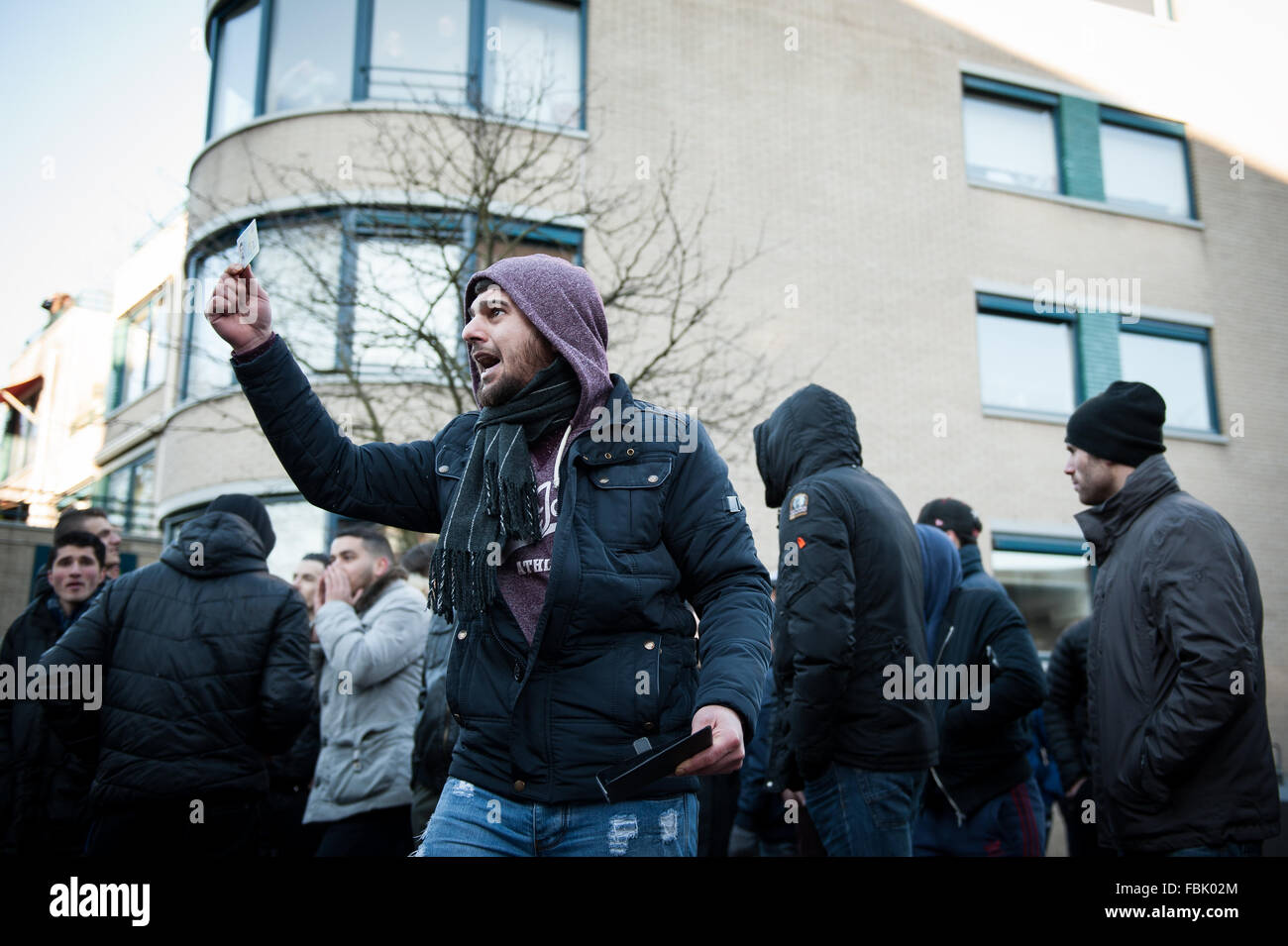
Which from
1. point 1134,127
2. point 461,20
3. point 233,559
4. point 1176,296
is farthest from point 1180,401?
point 233,559

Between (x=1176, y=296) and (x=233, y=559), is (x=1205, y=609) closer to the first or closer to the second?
(x=233, y=559)

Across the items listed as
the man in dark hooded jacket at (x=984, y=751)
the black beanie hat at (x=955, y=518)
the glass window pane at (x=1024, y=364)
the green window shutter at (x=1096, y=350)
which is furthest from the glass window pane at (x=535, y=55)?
the man in dark hooded jacket at (x=984, y=751)

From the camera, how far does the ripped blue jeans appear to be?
250 centimetres

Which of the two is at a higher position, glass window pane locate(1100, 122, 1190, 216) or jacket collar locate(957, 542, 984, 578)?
glass window pane locate(1100, 122, 1190, 216)

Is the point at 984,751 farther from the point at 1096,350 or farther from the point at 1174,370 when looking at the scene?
the point at 1174,370

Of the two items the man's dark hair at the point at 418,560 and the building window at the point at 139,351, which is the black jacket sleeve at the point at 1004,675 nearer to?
the man's dark hair at the point at 418,560

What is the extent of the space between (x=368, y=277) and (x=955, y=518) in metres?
8.64

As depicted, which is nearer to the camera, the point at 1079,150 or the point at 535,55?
the point at 535,55

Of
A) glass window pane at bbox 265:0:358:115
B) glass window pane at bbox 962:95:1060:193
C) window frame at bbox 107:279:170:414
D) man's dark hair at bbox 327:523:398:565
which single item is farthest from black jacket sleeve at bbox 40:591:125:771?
glass window pane at bbox 962:95:1060:193

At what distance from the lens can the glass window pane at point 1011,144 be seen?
17438 millimetres

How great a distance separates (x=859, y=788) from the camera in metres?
3.99

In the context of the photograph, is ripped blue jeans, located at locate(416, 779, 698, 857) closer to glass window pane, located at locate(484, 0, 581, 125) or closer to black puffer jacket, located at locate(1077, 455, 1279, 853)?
black puffer jacket, located at locate(1077, 455, 1279, 853)

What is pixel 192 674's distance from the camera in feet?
14.2
